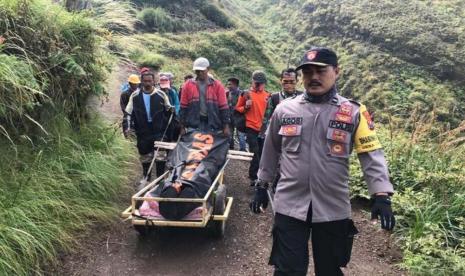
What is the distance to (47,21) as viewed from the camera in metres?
5.81

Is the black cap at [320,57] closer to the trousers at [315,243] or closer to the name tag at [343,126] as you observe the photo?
the name tag at [343,126]

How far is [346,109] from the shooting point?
Answer: 10.1 feet

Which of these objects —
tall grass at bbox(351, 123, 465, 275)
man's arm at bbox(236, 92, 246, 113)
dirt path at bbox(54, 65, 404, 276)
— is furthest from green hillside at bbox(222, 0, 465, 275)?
man's arm at bbox(236, 92, 246, 113)

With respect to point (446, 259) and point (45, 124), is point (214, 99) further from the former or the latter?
point (446, 259)

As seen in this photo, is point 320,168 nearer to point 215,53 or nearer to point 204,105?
point 204,105

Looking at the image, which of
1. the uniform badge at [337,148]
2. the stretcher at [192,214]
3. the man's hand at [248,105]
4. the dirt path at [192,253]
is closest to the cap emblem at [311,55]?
the uniform badge at [337,148]

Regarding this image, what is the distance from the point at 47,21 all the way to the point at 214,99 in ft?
8.87

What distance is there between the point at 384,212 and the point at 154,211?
2.75 m

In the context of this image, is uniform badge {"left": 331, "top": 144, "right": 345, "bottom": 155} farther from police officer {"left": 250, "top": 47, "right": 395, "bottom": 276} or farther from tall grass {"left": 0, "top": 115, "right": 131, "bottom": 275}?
tall grass {"left": 0, "top": 115, "right": 131, "bottom": 275}

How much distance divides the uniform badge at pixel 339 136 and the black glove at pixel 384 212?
18.4 inches

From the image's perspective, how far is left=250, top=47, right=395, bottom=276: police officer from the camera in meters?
3.04

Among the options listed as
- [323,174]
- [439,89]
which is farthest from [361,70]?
[323,174]

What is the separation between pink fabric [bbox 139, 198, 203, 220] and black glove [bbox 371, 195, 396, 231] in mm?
2278

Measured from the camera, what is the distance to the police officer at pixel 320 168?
3.04 meters
